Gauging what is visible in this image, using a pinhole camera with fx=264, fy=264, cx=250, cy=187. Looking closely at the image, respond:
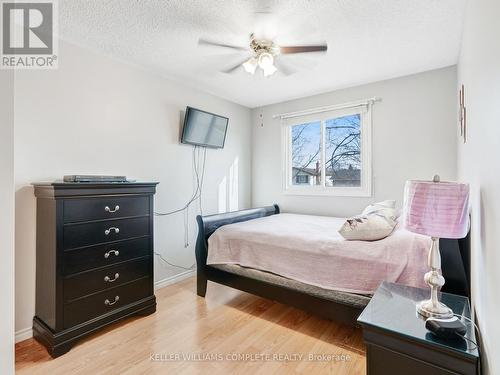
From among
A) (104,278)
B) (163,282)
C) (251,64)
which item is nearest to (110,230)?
(104,278)

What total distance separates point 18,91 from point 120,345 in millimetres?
2088

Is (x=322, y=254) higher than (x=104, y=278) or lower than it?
higher

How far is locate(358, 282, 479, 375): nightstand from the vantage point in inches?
39.6

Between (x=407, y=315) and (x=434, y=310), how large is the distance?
131mm

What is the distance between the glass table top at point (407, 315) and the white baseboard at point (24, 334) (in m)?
2.45

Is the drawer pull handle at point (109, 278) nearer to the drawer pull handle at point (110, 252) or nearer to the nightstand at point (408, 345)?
the drawer pull handle at point (110, 252)

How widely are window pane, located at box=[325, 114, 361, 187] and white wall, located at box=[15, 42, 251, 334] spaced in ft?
5.04

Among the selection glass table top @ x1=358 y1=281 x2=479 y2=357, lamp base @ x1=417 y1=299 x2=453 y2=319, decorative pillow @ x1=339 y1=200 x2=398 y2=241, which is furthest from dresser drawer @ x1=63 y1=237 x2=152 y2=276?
lamp base @ x1=417 y1=299 x2=453 y2=319

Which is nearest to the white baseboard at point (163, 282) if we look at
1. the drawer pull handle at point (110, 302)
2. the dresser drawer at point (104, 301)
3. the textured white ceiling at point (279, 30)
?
the dresser drawer at point (104, 301)

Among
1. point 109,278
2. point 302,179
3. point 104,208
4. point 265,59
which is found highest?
point 265,59

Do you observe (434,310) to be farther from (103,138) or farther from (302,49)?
(103,138)

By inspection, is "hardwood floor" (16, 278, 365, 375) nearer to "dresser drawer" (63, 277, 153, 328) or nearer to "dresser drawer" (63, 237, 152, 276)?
"dresser drawer" (63, 277, 153, 328)

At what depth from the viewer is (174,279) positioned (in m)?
3.21

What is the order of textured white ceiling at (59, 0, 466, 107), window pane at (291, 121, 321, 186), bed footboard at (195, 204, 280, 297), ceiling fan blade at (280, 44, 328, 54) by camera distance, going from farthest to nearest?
window pane at (291, 121, 321, 186) < bed footboard at (195, 204, 280, 297) < ceiling fan blade at (280, 44, 328, 54) < textured white ceiling at (59, 0, 466, 107)
